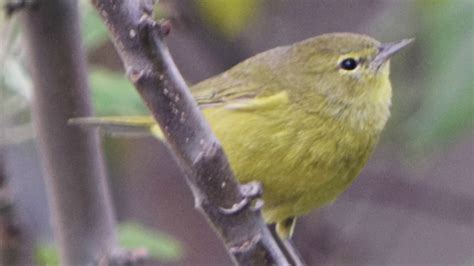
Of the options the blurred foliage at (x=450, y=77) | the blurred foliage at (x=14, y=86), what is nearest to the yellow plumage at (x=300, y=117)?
the blurred foliage at (x=450, y=77)

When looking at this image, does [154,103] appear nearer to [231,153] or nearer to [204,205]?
[204,205]

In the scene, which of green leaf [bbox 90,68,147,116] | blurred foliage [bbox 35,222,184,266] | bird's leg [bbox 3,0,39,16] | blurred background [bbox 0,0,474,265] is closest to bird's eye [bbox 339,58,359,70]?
blurred background [bbox 0,0,474,265]

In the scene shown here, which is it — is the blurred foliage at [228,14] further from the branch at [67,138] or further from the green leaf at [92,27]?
the branch at [67,138]

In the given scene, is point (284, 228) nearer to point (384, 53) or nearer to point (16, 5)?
point (384, 53)

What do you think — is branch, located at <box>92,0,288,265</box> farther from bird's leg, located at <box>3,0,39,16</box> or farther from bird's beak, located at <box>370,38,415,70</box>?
bird's beak, located at <box>370,38,415,70</box>

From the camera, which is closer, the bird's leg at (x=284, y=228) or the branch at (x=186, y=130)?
the branch at (x=186, y=130)

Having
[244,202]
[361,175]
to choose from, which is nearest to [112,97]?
[244,202]

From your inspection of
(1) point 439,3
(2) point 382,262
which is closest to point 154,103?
(1) point 439,3
